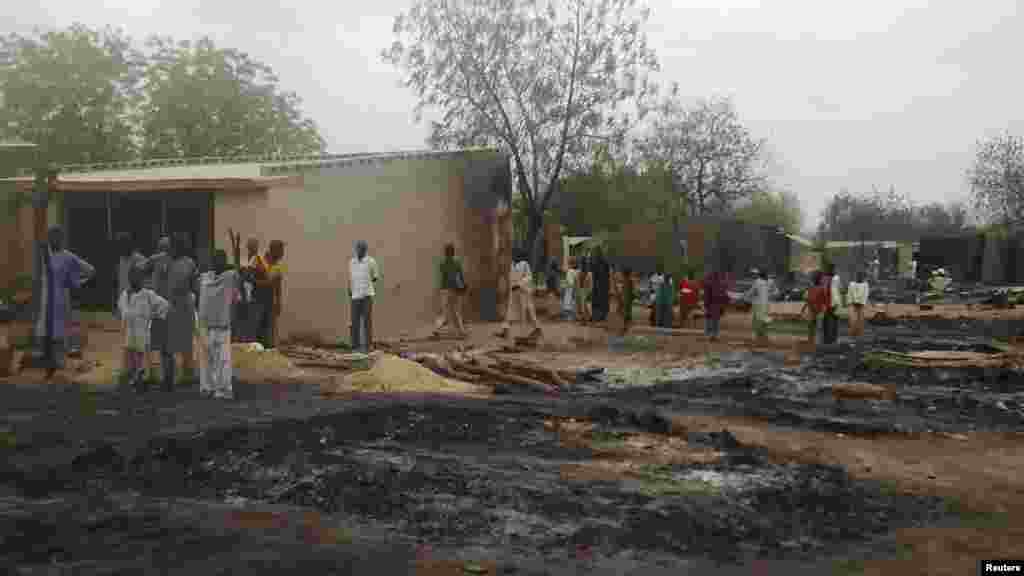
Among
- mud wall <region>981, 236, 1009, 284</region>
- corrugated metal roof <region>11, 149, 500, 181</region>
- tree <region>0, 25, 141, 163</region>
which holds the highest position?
tree <region>0, 25, 141, 163</region>

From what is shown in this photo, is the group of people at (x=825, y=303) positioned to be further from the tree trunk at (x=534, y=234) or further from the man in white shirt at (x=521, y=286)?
the tree trunk at (x=534, y=234)

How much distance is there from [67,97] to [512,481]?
29.4m

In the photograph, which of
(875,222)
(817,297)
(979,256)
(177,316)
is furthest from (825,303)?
(875,222)

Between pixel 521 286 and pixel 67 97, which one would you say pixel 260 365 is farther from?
pixel 67 97

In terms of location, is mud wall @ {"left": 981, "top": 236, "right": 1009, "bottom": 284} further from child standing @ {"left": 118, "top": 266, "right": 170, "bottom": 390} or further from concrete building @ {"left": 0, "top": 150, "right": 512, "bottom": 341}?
child standing @ {"left": 118, "top": 266, "right": 170, "bottom": 390}

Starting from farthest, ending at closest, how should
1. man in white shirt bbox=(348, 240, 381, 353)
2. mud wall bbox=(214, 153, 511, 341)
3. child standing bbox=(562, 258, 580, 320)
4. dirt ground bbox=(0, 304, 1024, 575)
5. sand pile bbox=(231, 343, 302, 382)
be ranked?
1. child standing bbox=(562, 258, 580, 320)
2. mud wall bbox=(214, 153, 511, 341)
3. man in white shirt bbox=(348, 240, 381, 353)
4. sand pile bbox=(231, 343, 302, 382)
5. dirt ground bbox=(0, 304, 1024, 575)

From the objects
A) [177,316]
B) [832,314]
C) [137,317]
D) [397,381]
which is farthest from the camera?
Result: [832,314]

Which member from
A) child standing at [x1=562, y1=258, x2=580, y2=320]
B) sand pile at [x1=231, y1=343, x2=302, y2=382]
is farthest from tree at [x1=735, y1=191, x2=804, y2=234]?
sand pile at [x1=231, y1=343, x2=302, y2=382]

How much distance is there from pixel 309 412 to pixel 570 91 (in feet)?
58.7

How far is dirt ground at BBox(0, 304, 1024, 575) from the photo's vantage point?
16.0ft

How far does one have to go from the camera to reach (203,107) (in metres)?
32.4

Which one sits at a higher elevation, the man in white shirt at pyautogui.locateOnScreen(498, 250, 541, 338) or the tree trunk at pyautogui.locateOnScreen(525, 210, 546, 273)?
the tree trunk at pyautogui.locateOnScreen(525, 210, 546, 273)

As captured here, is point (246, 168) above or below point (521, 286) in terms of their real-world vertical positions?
above

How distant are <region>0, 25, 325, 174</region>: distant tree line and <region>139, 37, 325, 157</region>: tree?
3cm
